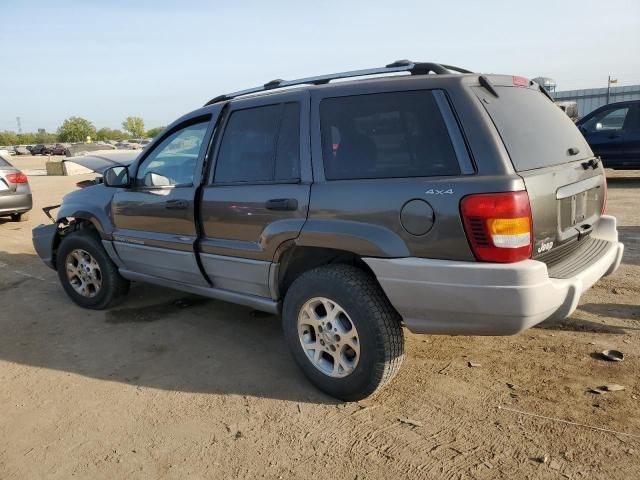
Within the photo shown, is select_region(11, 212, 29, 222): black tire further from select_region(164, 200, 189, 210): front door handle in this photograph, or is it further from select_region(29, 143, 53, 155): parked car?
select_region(29, 143, 53, 155): parked car

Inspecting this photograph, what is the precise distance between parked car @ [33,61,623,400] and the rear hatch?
0.01 metres

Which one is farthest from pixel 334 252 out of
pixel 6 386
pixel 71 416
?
pixel 6 386

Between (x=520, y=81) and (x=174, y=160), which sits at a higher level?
(x=520, y=81)

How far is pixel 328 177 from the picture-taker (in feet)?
10.0

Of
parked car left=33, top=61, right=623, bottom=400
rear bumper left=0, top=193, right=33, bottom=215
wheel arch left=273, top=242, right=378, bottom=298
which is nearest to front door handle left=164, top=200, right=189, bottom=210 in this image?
parked car left=33, top=61, right=623, bottom=400

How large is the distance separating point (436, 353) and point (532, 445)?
3.70ft

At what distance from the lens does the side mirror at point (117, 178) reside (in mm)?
4273

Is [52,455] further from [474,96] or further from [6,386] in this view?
[474,96]

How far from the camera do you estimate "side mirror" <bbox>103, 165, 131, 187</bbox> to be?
427cm

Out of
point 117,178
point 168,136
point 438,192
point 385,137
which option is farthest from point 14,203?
point 438,192

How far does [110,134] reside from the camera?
11106 cm

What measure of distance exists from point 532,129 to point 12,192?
9372 millimetres

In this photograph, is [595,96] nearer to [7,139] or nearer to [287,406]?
[287,406]

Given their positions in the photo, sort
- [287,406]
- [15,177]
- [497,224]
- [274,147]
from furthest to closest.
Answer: [15,177] → [274,147] → [287,406] → [497,224]
